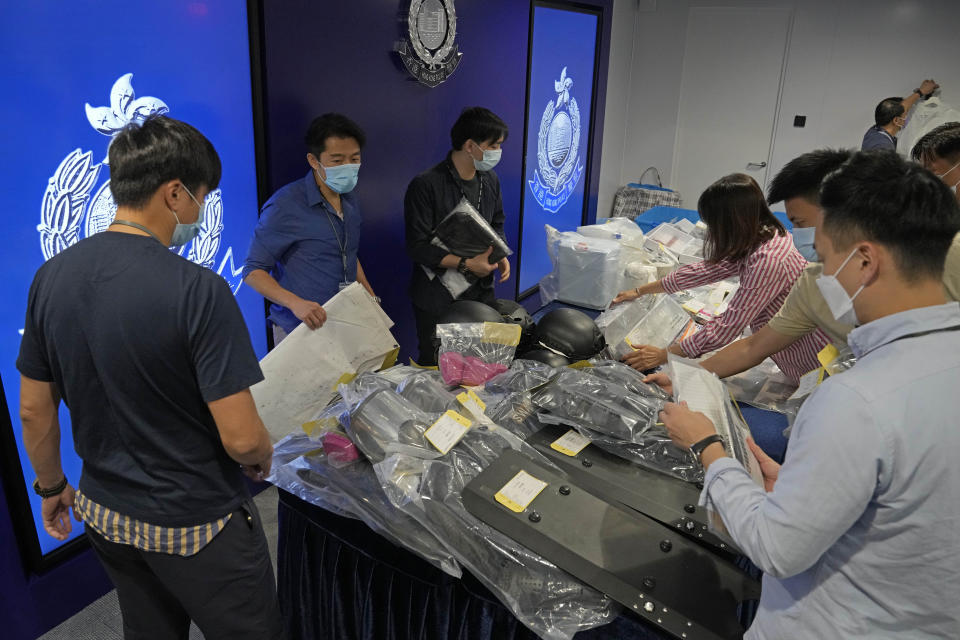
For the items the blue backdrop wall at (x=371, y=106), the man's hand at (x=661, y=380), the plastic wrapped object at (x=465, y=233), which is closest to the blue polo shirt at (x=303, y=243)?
the blue backdrop wall at (x=371, y=106)

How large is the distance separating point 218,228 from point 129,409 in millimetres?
1305

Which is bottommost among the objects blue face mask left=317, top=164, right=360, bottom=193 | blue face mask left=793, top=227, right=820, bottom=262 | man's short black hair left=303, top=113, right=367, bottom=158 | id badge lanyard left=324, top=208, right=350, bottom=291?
id badge lanyard left=324, top=208, right=350, bottom=291

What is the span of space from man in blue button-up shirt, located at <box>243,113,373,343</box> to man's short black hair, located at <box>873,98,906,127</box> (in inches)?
184

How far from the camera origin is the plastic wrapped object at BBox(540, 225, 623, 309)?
394 centimetres

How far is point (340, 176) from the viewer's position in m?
2.31

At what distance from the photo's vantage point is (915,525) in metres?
0.86

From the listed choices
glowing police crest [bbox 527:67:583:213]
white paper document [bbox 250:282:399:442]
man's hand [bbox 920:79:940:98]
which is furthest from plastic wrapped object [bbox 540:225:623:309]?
man's hand [bbox 920:79:940:98]

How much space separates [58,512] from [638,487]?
1.34m

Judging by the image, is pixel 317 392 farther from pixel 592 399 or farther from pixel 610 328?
pixel 610 328

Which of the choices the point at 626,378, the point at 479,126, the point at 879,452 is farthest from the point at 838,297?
the point at 479,126

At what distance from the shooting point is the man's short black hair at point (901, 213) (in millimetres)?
887

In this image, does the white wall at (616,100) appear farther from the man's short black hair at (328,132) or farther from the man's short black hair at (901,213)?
the man's short black hair at (901,213)

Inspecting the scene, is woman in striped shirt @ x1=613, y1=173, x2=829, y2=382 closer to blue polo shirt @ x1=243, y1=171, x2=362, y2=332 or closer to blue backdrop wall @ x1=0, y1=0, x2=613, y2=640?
blue polo shirt @ x1=243, y1=171, x2=362, y2=332

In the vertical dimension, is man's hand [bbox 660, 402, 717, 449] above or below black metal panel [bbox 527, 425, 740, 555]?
above
